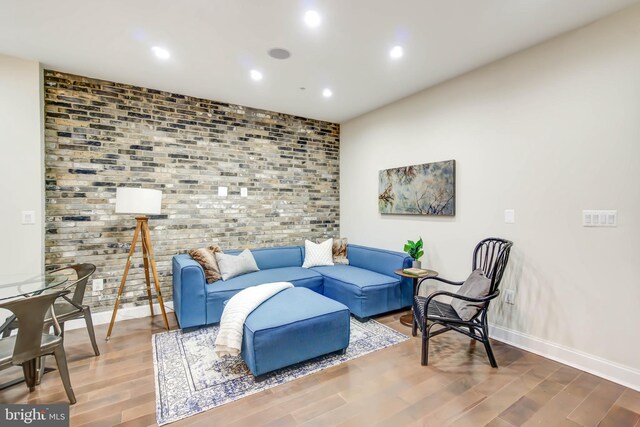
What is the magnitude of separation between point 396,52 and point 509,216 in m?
1.89

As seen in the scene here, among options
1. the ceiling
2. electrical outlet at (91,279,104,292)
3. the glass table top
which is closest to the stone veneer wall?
electrical outlet at (91,279,104,292)

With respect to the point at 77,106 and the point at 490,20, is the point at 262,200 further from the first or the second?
the point at 490,20

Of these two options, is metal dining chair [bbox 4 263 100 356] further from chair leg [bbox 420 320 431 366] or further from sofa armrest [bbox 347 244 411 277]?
sofa armrest [bbox 347 244 411 277]

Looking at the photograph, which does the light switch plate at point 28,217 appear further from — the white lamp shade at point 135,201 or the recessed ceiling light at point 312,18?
the recessed ceiling light at point 312,18

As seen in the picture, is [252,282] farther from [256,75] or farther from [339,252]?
[256,75]

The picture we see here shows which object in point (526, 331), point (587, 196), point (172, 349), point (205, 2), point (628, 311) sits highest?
point (205, 2)

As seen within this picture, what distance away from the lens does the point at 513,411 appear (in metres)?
1.89

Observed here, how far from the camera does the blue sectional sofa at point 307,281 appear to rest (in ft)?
10.0

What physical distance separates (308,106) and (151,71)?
196 centimetres

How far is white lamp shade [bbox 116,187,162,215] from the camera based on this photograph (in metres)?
2.94

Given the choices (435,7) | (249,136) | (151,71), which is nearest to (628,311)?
(435,7)

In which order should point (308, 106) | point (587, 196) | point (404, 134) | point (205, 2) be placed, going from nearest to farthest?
point (205, 2)
point (587, 196)
point (404, 134)
point (308, 106)

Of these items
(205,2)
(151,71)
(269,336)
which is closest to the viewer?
(205,2)

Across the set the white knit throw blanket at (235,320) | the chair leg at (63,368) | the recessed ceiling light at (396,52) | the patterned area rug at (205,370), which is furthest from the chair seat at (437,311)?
the chair leg at (63,368)
